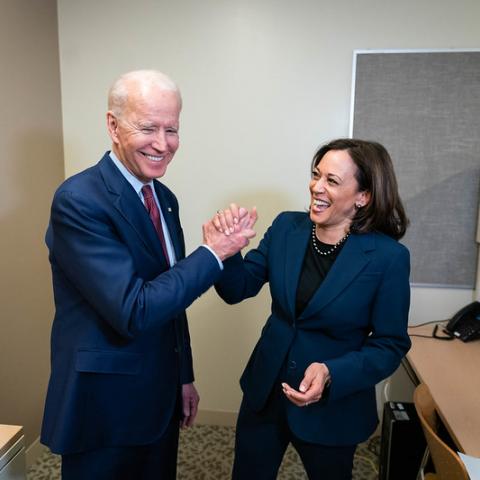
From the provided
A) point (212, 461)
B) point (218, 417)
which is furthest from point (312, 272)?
point (218, 417)

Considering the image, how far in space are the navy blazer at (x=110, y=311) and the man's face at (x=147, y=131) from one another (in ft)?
0.21

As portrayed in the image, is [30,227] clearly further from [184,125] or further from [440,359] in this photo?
[440,359]

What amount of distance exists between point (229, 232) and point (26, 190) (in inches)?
59.1

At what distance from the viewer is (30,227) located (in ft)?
7.62

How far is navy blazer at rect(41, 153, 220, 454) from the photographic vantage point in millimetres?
1076

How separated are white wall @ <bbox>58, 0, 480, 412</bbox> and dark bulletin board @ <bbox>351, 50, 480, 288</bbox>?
0.29ft

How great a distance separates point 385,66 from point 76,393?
2.13 m

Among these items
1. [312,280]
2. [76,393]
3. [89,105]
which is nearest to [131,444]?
[76,393]

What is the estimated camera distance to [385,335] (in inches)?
53.2

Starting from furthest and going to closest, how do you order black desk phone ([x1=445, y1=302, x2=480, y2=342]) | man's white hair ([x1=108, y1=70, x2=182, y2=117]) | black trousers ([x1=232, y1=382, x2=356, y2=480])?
black desk phone ([x1=445, y1=302, x2=480, y2=342]) < black trousers ([x1=232, y1=382, x2=356, y2=480]) < man's white hair ([x1=108, y1=70, x2=182, y2=117])

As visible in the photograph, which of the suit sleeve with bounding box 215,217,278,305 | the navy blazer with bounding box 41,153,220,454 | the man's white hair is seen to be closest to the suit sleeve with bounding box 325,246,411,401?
the suit sleeve with bounding box 215,217,278,305

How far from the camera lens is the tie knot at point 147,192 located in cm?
135

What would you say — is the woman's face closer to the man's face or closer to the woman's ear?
the woman's ear

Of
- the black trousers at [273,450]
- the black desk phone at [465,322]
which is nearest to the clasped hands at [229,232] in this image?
the black trousers at [273,450]
